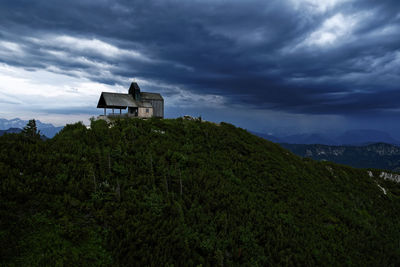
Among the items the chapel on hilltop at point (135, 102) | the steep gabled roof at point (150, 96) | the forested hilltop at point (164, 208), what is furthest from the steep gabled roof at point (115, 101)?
the forested hilltop at point (164, 208)

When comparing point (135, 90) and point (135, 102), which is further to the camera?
point (135, 90)

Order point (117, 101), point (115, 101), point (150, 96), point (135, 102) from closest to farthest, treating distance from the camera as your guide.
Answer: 1. point (115, 101)
2. point (117, 101)
3. point (135, 102)
4. point (150, 96)

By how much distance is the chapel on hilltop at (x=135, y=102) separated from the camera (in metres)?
33.7

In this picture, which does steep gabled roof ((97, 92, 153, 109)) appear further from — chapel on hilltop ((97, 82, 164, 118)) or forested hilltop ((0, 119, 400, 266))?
forested hilltop ((0, 119, 400, 266))

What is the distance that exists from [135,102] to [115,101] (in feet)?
14.0

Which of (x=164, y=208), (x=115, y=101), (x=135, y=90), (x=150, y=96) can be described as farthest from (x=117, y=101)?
(x=164, y=208)

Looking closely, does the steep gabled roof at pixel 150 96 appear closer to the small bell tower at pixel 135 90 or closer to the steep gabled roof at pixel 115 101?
the small bell tower at pixel 135 90

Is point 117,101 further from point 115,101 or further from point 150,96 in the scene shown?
point 150,96

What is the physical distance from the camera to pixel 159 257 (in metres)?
8.22

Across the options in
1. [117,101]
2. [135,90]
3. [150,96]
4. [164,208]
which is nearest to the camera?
[164,208]

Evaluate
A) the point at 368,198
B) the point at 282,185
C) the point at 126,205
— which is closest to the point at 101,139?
the point at 126,205

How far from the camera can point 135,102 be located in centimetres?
3753

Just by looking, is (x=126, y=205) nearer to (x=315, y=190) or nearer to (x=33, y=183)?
(x=33, y=183)

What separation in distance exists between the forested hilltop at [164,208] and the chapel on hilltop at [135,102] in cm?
1479
